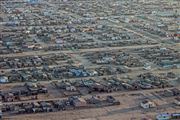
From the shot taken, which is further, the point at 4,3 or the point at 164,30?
the point at 4,3

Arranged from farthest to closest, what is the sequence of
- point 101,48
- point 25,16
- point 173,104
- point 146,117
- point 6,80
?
point 25,16 < point 101,48 < point 6,80 < point 173,104 < point 146,117

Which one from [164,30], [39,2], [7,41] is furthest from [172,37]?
[39,2]

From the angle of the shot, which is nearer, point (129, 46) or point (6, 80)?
point (6, 80)

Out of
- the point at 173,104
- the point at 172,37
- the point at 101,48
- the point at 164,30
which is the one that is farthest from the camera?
the point at 164,30

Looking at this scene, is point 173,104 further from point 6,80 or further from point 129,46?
point 129,46

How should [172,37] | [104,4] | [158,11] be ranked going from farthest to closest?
[104,4] < [158,11] < [172,37]

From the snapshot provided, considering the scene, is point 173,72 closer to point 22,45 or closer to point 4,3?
point 22,45

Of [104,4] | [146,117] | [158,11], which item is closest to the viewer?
[146,117]

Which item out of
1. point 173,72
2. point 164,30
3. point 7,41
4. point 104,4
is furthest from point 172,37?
point 104,4
